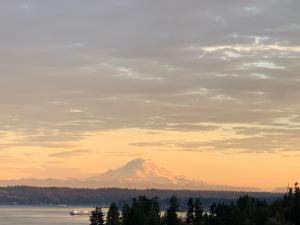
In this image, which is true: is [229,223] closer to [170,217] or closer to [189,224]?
[170,217]

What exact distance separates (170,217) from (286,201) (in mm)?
33544

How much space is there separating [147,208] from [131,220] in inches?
791

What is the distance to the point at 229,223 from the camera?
158 meters

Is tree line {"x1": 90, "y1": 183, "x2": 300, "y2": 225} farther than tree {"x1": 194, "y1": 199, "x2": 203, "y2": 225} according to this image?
No

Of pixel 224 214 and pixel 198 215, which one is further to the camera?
pixel 198 215

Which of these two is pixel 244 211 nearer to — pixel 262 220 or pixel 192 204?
pixel 262 220

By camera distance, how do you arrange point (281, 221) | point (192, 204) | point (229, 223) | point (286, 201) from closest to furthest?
point (281, 221) < point (229, 223) < point (286, 201) < point (192, 204)


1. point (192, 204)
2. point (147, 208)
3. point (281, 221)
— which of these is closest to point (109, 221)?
point (147, 208)

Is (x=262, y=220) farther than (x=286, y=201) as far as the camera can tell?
No

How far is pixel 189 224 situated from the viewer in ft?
604

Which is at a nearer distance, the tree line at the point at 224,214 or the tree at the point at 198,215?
the tree line at the point at 224,214

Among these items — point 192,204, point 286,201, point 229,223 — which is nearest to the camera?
point 229,223

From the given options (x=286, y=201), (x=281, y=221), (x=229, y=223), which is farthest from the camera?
(x=286, y=201)

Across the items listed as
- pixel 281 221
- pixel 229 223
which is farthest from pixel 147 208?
pixel 281 221
